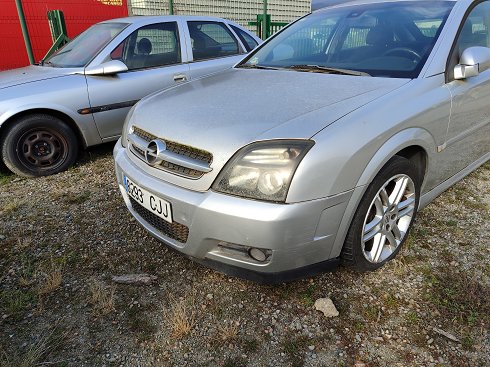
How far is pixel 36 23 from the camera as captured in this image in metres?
8.74

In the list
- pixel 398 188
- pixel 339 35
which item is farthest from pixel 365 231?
pixel 339 35

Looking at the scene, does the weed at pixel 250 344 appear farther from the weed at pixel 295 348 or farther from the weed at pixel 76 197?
the weed at pixel 76 197

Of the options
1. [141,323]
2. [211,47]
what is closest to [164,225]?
[141,323]

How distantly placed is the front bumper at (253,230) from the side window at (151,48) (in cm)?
260

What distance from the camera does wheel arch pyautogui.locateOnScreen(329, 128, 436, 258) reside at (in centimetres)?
184

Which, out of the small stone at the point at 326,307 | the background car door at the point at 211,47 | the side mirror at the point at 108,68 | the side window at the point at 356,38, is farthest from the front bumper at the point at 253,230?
the background car door at the point at 211,47

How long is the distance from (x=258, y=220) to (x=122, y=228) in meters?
1.52

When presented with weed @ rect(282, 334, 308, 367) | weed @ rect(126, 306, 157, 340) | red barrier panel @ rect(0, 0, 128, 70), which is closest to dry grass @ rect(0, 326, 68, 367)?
weed @ rect(126, 306, 157, 340)

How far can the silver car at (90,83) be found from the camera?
3631 millimetres

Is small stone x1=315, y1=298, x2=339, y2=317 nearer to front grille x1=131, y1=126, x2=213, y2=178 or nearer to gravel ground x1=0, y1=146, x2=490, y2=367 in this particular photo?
gravel ground x1=0, y1=146, x2=490, y2=367

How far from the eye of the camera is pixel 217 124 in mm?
1930

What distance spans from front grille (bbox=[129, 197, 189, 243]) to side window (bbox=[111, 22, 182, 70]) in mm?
2322

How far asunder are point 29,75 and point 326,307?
360 centimetres

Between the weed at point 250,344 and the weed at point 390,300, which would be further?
the weed at point 390,300
